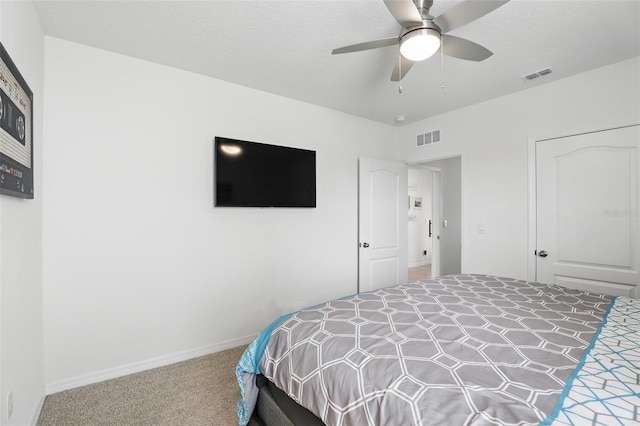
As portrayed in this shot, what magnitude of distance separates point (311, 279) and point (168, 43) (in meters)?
2.53

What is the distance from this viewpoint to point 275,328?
5.38ft

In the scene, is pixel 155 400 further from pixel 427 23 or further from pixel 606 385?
pixel 427 23

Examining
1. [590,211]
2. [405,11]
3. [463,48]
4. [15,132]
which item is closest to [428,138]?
[590,211]

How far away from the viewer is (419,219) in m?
7.24

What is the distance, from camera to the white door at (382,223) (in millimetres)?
3809

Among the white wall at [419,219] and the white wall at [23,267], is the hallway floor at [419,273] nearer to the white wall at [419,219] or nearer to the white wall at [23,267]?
the white wall at [419,219]

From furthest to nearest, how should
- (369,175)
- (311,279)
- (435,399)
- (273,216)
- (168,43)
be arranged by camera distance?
(369,175)
(311,279)
(273,216)
(168,43)
(435,399)

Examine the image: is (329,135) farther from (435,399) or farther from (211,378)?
(435,399)

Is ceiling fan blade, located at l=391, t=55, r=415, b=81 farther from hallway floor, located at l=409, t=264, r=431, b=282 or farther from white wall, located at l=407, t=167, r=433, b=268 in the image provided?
white wall, located at l=407, t=167, r=433, b=268

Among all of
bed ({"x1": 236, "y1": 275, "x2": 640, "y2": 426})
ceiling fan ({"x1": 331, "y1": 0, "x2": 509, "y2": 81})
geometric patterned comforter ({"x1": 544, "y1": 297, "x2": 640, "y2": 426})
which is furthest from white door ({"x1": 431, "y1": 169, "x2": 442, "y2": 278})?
geometric patterned comforter ({"x1": 544, "y1": 297, "x2": 640, "y2": 426})

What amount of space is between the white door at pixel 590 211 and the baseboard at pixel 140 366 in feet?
10.1

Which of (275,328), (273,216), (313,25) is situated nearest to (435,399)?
(275,328)

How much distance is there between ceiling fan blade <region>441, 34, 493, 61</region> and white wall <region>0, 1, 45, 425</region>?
2178mm

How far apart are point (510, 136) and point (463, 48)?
5.90 ft
